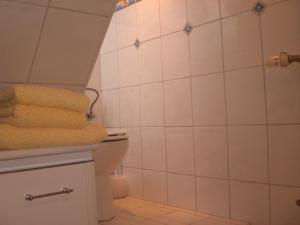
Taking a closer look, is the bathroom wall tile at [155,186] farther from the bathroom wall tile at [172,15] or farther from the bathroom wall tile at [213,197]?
the bathroom wall tile at [172,15]

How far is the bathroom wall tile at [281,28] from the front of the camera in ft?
4.42

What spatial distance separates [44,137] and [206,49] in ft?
3.82

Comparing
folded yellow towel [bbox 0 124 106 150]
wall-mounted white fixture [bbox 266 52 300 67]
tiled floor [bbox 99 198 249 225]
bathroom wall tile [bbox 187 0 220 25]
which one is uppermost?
bathroom wall tile [bbox 187 0 220 25]

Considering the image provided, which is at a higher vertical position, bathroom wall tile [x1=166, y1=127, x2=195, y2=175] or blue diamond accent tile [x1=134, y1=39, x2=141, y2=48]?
blue diamond accent tile [x1=134, y1=39, x2=141, y2=48]

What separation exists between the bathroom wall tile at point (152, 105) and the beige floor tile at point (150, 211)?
0.51m

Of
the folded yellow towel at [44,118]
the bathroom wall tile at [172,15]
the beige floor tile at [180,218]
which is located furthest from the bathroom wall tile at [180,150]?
the folded yellow towel at [44,118]

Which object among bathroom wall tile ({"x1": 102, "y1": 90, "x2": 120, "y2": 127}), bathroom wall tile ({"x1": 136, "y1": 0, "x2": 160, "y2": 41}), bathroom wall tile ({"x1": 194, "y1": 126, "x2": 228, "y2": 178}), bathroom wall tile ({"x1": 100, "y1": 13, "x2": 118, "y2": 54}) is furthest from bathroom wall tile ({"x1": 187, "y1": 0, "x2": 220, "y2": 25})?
bathroom wall tile ({"x1": 102, "y1": 90, "x2": 120, "y2": 127})

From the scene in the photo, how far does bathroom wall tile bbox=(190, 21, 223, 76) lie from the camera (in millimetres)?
1629

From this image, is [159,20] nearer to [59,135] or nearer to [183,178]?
[183,178]

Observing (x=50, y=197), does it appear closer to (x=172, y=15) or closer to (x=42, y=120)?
(x=42, y=120)

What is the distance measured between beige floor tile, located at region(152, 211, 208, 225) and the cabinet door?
912 mm

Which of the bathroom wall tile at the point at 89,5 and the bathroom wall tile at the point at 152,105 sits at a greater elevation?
the bathroom wall tile at the point at 89,5

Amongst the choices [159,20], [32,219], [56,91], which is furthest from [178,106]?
[32,219]

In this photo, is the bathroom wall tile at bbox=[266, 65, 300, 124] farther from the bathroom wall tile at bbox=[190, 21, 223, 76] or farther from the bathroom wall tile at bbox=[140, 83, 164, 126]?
the bathroom wall tile at bbox=[140, 83, 164, 126]
